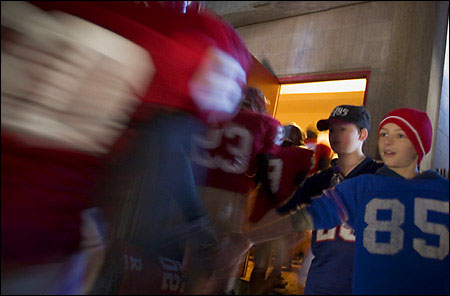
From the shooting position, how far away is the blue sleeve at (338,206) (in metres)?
1.05

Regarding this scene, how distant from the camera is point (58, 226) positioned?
2.77ft

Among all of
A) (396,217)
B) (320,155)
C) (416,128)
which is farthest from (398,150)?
(320,155)

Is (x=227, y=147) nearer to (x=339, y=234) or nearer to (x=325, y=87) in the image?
(x=339, y=234)

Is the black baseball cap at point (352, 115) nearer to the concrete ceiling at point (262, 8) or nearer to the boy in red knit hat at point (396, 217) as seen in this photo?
the boy in red knit hat at point (396, 217)

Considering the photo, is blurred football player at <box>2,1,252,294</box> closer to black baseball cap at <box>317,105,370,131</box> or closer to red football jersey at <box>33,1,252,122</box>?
red football jersey at <box>33,1,252,122</box>

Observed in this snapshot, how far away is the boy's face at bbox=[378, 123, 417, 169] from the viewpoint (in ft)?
3.24

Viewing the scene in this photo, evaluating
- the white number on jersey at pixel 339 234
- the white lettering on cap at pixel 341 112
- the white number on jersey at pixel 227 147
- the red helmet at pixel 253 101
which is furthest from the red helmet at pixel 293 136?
the white number on jersey at pixel 339 234

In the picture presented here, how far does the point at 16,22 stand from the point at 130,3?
29 centimetres

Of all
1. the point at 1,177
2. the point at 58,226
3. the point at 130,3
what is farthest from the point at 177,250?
the point at 130,3

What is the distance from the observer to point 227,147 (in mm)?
1732

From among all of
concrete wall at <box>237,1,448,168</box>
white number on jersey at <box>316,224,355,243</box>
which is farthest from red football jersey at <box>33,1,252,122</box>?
concrete wall at <box>237,1,448,168</box>

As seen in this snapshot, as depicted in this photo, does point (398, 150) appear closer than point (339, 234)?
Yes

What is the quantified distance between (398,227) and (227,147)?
3.19 ft

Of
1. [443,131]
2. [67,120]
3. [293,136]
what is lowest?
[67,120]
